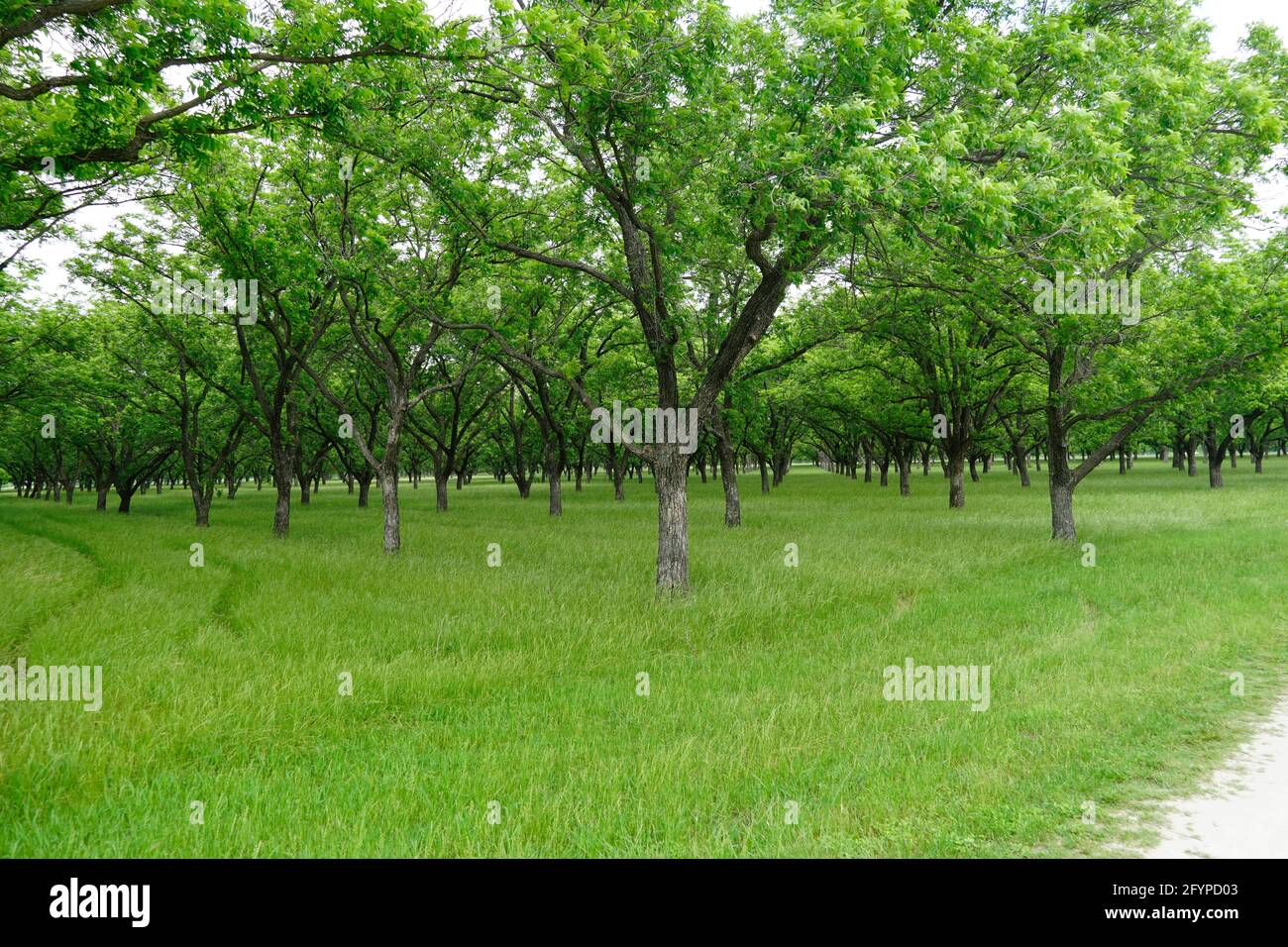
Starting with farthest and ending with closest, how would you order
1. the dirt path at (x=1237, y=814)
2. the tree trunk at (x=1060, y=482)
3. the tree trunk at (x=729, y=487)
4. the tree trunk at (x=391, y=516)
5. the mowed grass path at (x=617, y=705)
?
the tree trunk at (x=729, y=487) < the tree trunk at (x=1060, y=482) < the tree trunk at (x=391, y=516) < the mowed grass path at (x=617, y=705) < the dirt path at (x=1237, y=814)

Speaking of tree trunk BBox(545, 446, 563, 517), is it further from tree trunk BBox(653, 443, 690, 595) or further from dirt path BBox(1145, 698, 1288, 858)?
dirt path BBox(1145, 698, 1288, 858)

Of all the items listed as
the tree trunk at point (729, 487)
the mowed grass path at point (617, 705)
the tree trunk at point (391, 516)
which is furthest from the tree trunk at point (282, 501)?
the tree trunk at point (729, 487)

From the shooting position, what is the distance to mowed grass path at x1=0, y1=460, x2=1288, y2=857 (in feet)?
12.4

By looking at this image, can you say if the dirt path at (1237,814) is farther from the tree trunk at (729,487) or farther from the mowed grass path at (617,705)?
the tree trunk at (729,487)

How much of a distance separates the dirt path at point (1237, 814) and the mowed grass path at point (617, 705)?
211 millimetres

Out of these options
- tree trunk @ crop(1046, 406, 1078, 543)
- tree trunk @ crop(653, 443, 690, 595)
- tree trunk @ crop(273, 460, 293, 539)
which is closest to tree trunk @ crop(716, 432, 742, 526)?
tree trunk @ crop(1046, 406, 1078, 543)

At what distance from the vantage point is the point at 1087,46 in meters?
7.41

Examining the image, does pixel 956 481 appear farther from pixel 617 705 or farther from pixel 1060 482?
pixel 617 705

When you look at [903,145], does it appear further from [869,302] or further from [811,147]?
[869,302]

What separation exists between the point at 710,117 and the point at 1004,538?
1314 centimetres

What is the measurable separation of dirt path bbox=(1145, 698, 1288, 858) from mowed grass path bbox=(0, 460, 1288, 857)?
21 centimetres

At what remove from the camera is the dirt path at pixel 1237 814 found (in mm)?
3412

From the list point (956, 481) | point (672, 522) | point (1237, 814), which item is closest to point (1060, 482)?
point (956, 481)

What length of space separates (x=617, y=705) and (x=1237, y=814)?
4.55m
